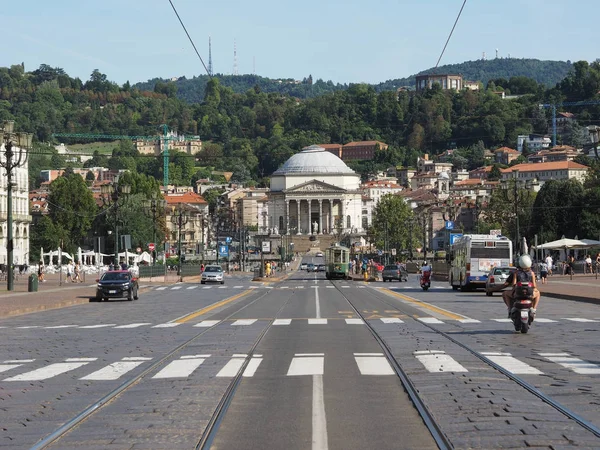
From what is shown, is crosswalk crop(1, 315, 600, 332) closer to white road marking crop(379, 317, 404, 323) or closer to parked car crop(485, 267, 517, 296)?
white road marking crop(379, 317, 404, 323)

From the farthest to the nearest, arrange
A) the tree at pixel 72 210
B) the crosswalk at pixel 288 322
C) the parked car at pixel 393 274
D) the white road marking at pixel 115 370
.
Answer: the tree at pixel 72 210, the parked car at pixel 393 274, the crosswalk at pixel 288 322, the white road marking at pixel 115 370

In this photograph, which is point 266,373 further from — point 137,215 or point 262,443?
point 137,215

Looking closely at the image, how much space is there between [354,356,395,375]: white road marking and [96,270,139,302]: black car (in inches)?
1138

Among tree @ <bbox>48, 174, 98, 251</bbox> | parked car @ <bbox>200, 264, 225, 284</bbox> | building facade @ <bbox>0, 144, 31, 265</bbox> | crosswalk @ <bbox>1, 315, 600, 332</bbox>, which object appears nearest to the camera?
crosswalk @ <bbox>1, 315, 600, 332</bbox>

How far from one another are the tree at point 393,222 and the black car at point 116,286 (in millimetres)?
111135

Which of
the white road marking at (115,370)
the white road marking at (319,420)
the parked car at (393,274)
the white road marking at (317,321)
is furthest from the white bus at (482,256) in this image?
the white road marking at (319,420)

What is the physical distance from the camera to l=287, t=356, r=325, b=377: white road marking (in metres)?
15.3

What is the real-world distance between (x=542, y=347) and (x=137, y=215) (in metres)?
117

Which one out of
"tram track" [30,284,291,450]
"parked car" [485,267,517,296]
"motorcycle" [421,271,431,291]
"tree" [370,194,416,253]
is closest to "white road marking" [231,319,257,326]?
"tram track" [30,284,291,450]

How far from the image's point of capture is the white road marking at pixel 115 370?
49.7ft

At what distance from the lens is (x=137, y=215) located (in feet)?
438

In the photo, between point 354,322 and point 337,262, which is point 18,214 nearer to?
point 337,262

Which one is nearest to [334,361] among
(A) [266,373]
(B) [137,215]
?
(A) [266,373]

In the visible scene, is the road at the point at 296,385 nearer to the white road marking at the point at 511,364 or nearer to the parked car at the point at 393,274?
the white road marking at the point at 511,364
